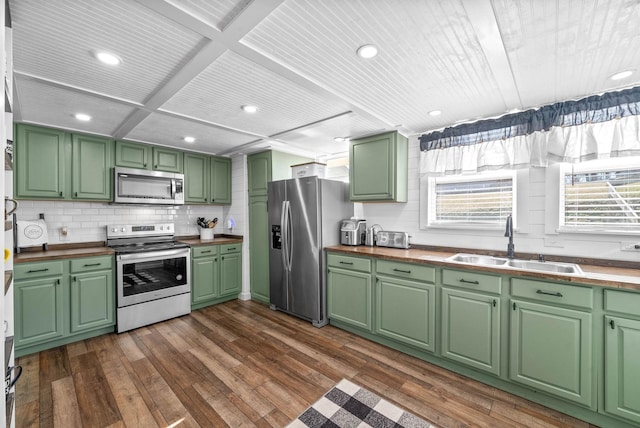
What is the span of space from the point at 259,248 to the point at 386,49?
10.2 feet

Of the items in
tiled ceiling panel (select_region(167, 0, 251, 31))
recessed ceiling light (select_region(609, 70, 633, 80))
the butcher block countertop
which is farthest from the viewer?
the butcher block countertop

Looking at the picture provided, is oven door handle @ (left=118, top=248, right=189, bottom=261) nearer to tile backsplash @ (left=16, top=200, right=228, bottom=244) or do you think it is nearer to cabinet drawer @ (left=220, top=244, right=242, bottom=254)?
cabinet drawer @ (left=220, top=244, right=242, bottom=254)

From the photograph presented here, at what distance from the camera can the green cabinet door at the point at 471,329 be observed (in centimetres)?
207

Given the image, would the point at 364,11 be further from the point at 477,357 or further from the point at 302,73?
the point at 477,357

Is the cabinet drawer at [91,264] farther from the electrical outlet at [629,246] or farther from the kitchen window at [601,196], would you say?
the electrical outlet at [629,246]

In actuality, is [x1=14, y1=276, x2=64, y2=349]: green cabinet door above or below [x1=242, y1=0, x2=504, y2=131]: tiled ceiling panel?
below

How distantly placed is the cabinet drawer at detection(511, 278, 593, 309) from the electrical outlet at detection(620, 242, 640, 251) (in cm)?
74

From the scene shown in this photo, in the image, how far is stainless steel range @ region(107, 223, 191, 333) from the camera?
3.04 metres

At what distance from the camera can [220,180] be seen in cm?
435

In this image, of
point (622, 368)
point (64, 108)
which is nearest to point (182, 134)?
point (64, 108)

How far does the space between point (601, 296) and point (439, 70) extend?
1.80 metres

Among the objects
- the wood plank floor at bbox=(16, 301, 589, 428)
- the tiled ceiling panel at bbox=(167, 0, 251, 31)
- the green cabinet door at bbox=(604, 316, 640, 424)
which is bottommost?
the wood plank floor at bbox=(16, 301, 589, 428)

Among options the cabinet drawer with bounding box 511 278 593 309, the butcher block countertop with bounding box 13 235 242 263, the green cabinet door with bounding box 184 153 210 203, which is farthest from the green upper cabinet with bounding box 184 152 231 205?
the cabinet drawer with bounding box 511 278 593 309

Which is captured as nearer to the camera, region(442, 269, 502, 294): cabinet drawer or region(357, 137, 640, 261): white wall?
region(442, 269, 502, 294): cabinet drawer
